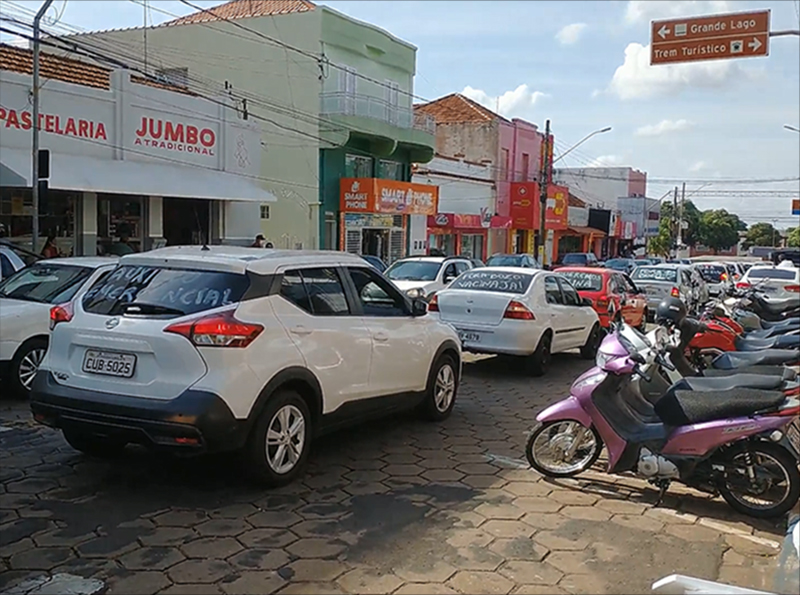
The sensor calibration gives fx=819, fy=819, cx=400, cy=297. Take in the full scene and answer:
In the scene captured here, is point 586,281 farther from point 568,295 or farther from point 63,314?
point 63,314

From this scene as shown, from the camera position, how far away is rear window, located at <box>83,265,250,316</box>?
576 cm

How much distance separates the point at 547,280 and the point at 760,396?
6.34 meters

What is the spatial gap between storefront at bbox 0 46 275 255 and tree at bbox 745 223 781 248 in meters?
90.2

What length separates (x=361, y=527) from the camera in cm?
534

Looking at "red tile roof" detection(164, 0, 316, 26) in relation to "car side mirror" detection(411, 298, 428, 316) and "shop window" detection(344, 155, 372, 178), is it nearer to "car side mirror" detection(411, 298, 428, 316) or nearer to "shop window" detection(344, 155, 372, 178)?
"shop window" detection(344, 155, 372, 178)

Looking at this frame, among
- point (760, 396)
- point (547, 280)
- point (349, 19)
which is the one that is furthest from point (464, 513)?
point (349, 19)

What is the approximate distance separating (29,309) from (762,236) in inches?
4222

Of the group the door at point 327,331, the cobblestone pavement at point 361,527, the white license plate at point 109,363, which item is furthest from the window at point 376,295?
the white license plate at point 109,363

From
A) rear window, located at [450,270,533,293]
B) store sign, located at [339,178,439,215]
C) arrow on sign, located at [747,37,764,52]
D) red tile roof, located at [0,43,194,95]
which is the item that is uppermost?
red tile roof, located at [0,43,194,95]

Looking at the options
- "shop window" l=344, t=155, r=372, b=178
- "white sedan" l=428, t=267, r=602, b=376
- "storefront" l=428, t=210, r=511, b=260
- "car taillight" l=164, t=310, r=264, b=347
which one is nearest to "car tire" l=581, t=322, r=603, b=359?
"white sedan" l=428, t=267, r=602, b=376

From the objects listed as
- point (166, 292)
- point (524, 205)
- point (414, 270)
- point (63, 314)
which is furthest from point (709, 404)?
point (524, 205)

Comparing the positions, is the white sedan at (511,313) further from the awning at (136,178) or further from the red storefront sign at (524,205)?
the red storefront sign at (524,205)

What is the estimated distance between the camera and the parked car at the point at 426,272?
17.5 m

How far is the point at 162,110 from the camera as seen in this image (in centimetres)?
2016
